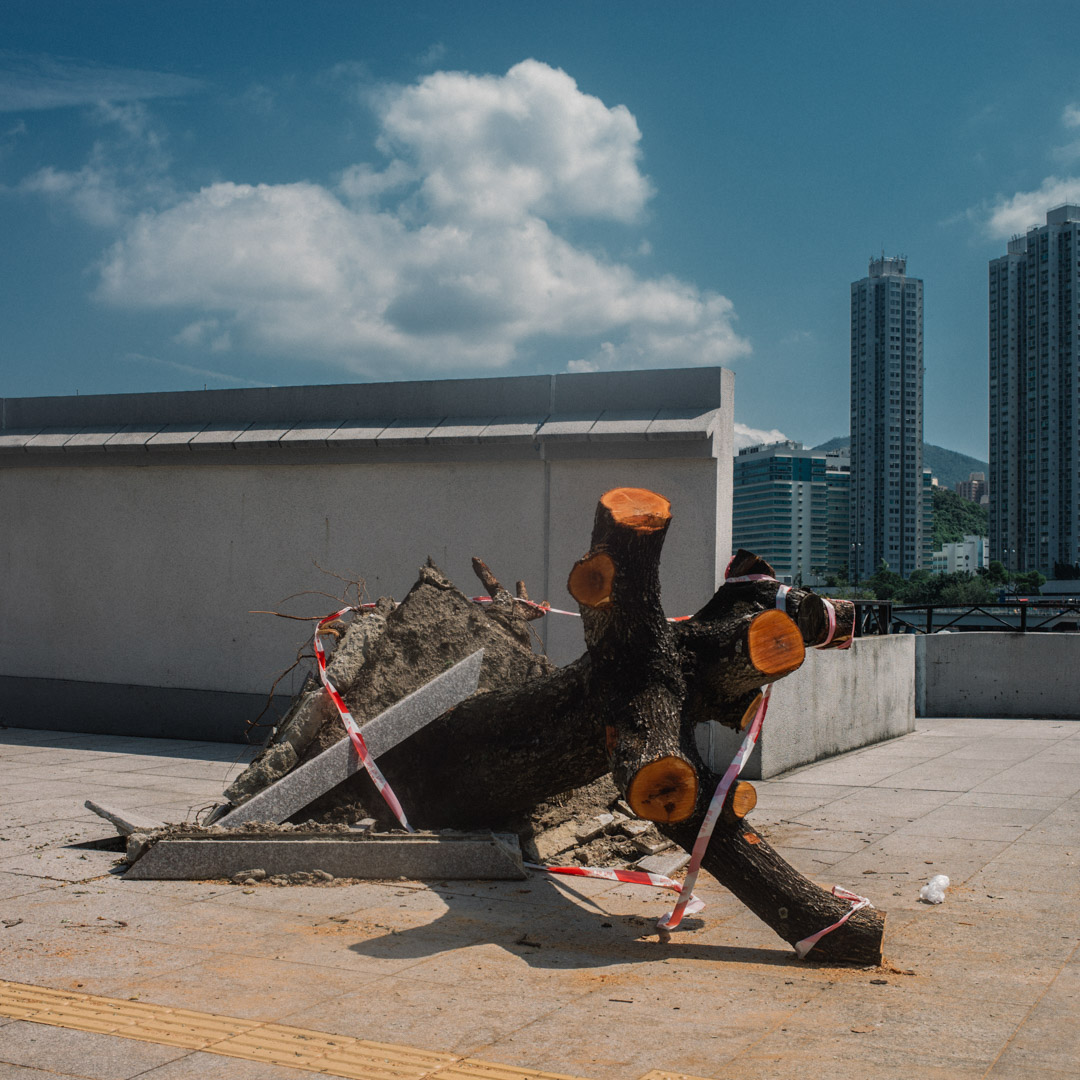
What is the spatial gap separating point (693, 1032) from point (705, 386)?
24.7 feet

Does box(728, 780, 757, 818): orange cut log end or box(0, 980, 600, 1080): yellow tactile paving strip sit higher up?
box(728, 780, 757, 818): orange cut log end

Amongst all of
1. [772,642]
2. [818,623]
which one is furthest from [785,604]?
[772,642]

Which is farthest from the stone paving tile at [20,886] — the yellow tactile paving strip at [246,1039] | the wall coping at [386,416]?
the wall coping at [386,416]

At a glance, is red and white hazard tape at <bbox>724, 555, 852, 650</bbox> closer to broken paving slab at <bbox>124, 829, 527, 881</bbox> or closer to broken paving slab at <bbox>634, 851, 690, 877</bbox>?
broken paving slab at <bbox>634, 851, 690, 877</bbox>

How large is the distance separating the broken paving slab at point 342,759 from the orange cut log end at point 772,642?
2.18 meters

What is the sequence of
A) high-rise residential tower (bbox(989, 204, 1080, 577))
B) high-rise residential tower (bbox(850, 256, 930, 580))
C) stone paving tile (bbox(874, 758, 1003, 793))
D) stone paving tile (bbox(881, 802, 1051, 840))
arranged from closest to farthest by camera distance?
stone paving tile (bbox(881, 802, 1051, 840)) < stone paving tile (bbox(874, 758, 1003, 793)) < high-rise residential tower (bbox(989, 204, 1080, 577)) < high-rise residential tower (bbox(850, 256, 930, 580))

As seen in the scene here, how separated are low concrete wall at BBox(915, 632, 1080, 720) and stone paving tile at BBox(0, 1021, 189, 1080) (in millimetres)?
14848

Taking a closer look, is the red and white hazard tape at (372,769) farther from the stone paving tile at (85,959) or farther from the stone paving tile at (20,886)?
the stone paving tile at (85,959)

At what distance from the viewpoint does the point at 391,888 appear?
19.4 feet

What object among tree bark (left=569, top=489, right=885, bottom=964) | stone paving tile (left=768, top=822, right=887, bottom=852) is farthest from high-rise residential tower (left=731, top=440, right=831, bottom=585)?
tree bark (left=569, top=489, right=885, bottom=964)

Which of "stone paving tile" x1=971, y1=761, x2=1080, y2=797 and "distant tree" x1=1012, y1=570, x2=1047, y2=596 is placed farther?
"distant tree" x1=1012, y1=570, x2=1047, y2=596

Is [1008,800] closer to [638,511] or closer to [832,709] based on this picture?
[832,709]

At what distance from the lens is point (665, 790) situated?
16.3ft

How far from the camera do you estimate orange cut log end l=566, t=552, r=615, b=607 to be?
5547mm
